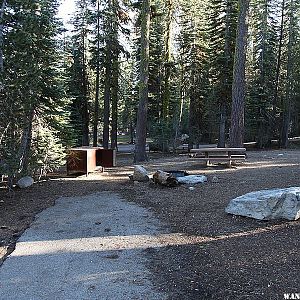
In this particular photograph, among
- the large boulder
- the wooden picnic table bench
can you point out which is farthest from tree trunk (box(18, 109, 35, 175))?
the large boulder

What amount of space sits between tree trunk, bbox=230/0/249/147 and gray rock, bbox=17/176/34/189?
7.81 metres

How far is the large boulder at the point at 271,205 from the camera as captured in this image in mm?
5742

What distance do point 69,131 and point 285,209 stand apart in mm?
9748

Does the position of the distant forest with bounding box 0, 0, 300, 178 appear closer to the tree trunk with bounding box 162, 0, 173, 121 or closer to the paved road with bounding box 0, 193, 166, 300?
the tree trunk with bounding box 162, 0, 173, 121

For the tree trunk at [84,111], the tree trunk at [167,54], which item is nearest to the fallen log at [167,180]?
the tree trunk at [167,54]

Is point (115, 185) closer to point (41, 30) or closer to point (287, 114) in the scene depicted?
point (41, 30)

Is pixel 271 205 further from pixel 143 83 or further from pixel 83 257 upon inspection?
pixel 143 83

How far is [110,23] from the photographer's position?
934 inches

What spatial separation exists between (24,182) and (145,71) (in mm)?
8934

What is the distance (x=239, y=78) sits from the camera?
14.0 metres

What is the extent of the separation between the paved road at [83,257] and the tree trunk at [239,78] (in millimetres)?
7441

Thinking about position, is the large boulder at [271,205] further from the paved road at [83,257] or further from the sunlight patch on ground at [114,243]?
the paved road at [83,257]

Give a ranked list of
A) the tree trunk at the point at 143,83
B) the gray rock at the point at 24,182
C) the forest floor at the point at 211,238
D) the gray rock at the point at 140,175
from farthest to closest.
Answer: the tree trunk at the point at 143,83 → the gray rock at the point at 24,182 → the gray rock at the point at 140,175 → the forest floor at the point at 211,238

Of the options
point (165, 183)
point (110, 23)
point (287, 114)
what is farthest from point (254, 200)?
point (287, 114)
